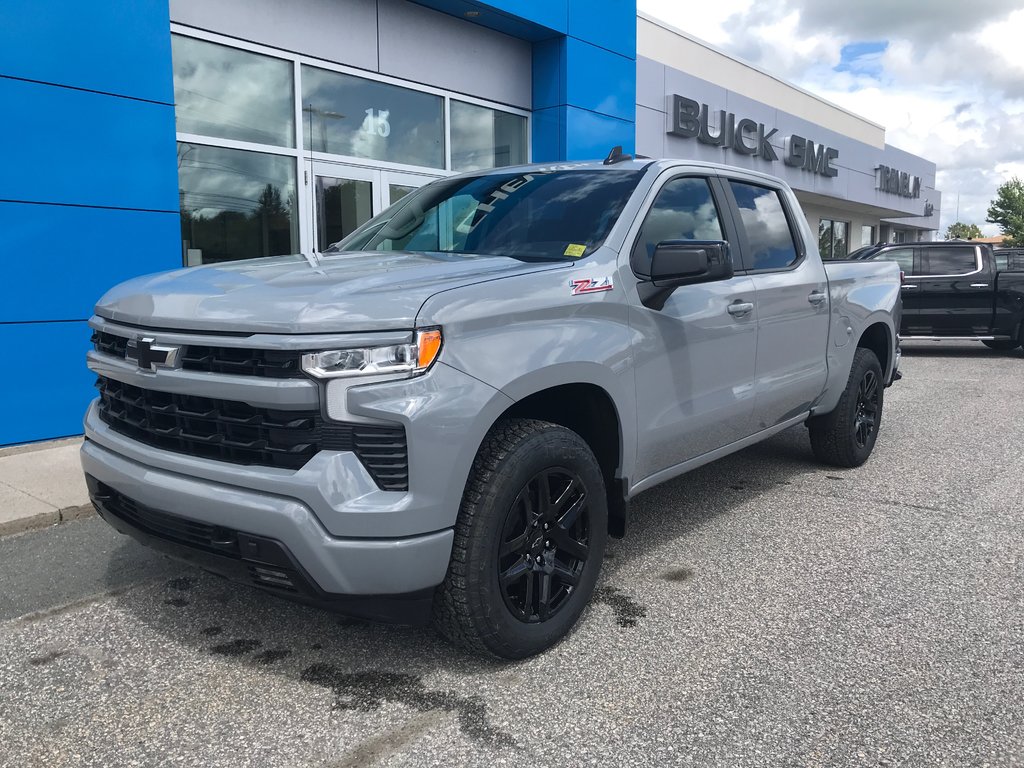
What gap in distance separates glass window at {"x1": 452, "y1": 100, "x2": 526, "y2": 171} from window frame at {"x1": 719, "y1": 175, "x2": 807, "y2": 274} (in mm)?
6098

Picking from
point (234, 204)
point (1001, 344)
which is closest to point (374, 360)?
point (234, 204)

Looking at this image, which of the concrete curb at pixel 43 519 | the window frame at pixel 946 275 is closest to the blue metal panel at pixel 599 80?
the window frame at pixel 946 275

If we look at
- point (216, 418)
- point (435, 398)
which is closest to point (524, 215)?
point (435, 398)

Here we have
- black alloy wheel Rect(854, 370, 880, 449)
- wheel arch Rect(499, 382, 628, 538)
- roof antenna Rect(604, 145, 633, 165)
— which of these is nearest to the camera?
wheel arch Rect(499, 382, 628, 538)

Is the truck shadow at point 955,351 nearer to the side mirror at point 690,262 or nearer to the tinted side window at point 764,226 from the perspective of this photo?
the tinted side window at point 764,226

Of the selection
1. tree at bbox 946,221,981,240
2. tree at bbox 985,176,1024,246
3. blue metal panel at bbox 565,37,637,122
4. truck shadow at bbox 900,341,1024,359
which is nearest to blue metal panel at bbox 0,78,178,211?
blue metal panel at bbox 565,37,637,122

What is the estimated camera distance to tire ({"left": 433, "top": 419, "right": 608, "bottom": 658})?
275 centimetres

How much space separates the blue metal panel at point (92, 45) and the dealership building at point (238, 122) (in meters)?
Result: 0.01

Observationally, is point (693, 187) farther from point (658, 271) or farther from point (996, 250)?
point (996, 250)

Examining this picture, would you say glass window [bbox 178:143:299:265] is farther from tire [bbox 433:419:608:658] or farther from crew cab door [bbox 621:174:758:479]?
tire [bbox 433:419:608:658]

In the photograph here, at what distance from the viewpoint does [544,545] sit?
3.08m

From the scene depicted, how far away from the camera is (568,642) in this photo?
3.21 metres

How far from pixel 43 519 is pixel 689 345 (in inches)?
144

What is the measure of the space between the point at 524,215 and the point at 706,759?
2332 millimetres
